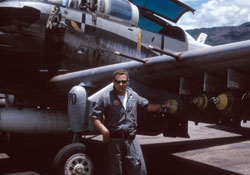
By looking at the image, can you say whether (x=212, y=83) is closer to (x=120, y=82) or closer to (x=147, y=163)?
(x=120, y=82)

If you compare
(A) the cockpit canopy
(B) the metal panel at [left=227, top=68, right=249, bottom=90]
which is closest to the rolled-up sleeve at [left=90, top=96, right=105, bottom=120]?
(B) the metal panel at [left=227, top=68, right=249, bottom=90]

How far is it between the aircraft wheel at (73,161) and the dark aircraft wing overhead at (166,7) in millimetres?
4372

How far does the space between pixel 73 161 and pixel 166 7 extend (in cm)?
493

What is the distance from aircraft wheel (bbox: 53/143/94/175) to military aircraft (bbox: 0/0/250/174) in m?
0.01

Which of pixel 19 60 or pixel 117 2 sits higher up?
pixel 117 2

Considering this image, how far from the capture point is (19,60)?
207 inches

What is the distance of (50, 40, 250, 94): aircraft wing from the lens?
345 centimetres

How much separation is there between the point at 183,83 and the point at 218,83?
0.52 m

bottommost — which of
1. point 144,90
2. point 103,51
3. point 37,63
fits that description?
point 144,90

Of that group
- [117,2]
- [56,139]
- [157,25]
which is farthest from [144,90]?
[56,139]

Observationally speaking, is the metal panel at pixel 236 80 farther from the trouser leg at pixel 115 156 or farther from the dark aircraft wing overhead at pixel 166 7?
the dark aircraft wing overhead at pixel 166 7

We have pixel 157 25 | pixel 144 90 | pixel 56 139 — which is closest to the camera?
pixel 144 90

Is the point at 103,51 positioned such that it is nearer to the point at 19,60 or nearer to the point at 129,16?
the point at 129,16

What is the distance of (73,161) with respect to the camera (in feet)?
14.0
